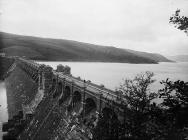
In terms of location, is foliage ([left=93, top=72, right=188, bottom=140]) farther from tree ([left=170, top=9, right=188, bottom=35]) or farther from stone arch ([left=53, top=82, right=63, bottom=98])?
stone arch ([left=53, top=82, right=63, bottom=98])

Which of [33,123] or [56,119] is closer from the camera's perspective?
[56,119]

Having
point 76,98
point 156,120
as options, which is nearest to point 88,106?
point 76,98

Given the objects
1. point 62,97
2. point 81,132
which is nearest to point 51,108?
point 62,97

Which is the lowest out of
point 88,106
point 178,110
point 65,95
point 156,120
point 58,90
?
point 65,95

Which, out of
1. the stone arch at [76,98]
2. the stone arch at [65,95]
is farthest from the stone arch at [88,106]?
the stone arch at [65,95]

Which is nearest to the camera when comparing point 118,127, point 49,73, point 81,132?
point 118,127

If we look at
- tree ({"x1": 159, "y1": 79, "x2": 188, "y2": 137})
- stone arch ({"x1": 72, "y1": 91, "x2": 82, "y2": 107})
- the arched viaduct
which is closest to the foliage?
tree ({"x1": 159, "y1": 79, "x2": 188, "y2": 137})

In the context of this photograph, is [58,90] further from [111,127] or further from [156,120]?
[156,120]

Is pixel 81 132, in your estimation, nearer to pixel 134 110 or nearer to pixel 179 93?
pixel 134 110

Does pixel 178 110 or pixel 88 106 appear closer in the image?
pixel 178 110

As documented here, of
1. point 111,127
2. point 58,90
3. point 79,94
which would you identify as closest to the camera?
point 111,127

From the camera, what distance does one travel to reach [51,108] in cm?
4762

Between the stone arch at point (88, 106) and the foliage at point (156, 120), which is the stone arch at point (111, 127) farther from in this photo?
the stone arch at point (88, 106)

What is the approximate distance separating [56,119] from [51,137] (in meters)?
4.84
